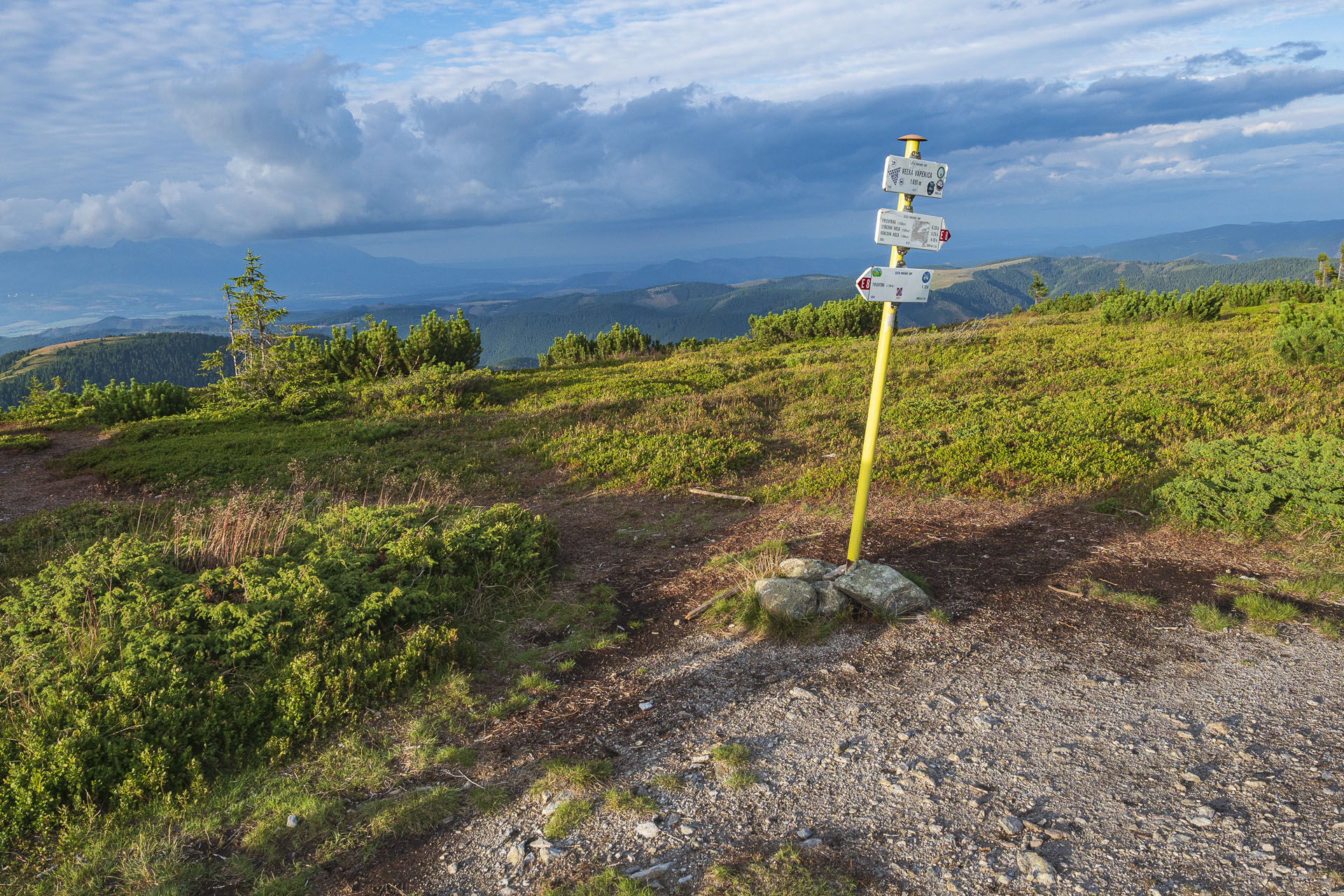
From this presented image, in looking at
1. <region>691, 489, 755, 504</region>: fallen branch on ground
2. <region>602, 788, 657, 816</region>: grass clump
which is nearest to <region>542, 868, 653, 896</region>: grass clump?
<region>602, 788, 657, 816</region>: grass clump

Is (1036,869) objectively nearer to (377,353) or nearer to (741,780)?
(741,780)

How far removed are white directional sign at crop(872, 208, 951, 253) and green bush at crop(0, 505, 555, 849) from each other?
17.8 feet

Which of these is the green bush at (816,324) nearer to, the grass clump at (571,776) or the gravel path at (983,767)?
the gravel path at (983,767)

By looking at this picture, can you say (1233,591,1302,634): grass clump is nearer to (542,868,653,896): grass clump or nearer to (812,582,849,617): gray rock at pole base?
(812,582,849,617): gray rock at pole base

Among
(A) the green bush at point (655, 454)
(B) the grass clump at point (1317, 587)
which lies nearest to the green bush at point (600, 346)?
(A) the green bush at point (655, 454)

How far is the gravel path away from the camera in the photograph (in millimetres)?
3738

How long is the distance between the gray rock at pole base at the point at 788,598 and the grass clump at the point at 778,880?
3059 mm

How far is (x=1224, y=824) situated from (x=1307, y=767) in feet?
3.58

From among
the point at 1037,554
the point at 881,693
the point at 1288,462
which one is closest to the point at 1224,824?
the point at 881,693

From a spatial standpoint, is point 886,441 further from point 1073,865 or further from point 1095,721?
point 1073,865

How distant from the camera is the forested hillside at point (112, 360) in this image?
133000 mm

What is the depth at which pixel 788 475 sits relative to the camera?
12.5 metres

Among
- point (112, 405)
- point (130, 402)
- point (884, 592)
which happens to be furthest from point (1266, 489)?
point (112, 405)

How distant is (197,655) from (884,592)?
20.3ft
